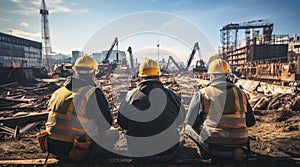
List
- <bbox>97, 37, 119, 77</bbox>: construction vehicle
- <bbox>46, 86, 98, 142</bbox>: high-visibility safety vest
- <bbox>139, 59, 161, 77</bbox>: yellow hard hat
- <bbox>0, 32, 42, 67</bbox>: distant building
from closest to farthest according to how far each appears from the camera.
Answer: <bbox>46, 86, 98, 142</bbox>: high-visibility safety vest, <bbox>139, 59, 161, 77</bbox>: yellow hard hat, <bbox>97, 37, 119, 77</bbox>: construction vehicle, <bbox>0, 32, 42, 67</bbox>: distant building

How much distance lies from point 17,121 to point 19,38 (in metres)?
54.0

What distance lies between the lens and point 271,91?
10852mm

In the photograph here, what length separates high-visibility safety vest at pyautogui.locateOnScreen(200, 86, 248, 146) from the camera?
273 cm

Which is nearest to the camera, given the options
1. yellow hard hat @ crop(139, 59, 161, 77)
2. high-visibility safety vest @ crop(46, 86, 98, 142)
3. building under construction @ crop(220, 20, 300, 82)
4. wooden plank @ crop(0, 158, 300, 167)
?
high-visibility safety vest @ crop(46, 86, 98, 142)

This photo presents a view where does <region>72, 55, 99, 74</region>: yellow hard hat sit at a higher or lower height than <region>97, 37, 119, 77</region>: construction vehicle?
lower

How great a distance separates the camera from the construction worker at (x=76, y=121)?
256cm

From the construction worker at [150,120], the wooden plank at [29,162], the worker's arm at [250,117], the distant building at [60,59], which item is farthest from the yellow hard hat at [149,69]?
the distant building at [60,59]

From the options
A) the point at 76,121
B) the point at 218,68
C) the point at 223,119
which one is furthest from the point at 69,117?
the point at 218,68

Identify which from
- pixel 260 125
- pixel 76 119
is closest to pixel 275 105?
pixel 260 125

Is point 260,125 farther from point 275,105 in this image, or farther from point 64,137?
point 64,137

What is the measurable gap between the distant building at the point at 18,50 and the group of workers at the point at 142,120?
41.0 meters

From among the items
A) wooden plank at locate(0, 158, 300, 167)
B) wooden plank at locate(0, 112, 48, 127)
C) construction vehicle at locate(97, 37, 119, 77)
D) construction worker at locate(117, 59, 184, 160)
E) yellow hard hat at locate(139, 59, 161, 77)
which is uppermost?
construction vehicle at locate(97, 37, 119, 77)

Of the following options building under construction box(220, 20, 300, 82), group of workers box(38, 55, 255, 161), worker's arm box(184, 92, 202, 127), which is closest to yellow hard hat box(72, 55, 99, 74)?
group of workers box(38, 55, 255, 161)

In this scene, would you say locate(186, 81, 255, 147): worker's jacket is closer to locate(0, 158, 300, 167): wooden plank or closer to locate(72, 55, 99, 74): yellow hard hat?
locate(0, 158, 300, 167): wooden plank
